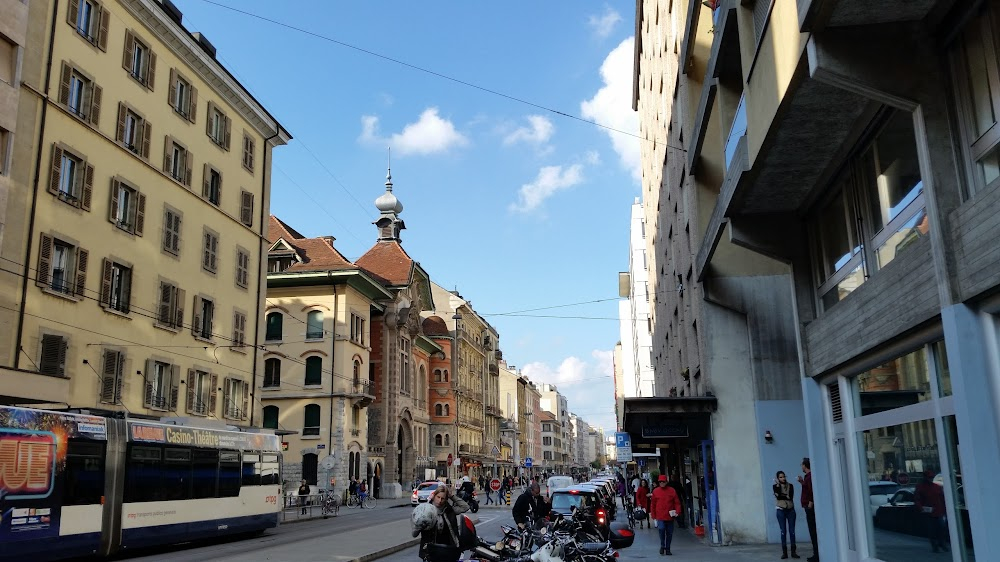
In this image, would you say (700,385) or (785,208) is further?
(700,385)

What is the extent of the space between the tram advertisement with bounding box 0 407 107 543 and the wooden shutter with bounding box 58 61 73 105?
495 inches

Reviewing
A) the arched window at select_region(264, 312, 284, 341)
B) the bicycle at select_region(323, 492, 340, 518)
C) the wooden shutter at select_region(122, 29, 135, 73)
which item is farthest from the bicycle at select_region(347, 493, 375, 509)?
the wooden shutter at select_region(122, 29, 135, 73)

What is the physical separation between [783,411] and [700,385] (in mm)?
2683

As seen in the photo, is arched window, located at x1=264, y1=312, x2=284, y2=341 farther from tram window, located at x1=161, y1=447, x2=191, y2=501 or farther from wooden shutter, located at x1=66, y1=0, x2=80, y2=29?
tram window, located at x1=161, y1=447, x2=191, y2=501

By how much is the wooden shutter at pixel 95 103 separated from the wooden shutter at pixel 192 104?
6.16 metres

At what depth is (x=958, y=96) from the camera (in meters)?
8.57

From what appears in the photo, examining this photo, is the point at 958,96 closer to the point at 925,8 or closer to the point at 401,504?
the point at 925,8

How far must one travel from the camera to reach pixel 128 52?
96.7 feet

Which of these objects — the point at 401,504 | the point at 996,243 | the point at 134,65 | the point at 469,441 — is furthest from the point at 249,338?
the point at 469,441

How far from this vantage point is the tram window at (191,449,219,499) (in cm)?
2222

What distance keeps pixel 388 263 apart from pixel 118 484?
5294 centimetres

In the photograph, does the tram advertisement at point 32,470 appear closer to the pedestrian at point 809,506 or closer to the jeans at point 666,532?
the jeans at point 666,532

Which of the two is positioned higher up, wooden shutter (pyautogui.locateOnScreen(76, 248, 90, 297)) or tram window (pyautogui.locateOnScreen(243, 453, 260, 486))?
wooden shutter (pyautogui.locateOnScreen(76, 248, 90, 297))

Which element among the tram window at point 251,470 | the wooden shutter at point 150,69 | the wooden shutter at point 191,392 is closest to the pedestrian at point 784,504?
the tram window at point 251,470
